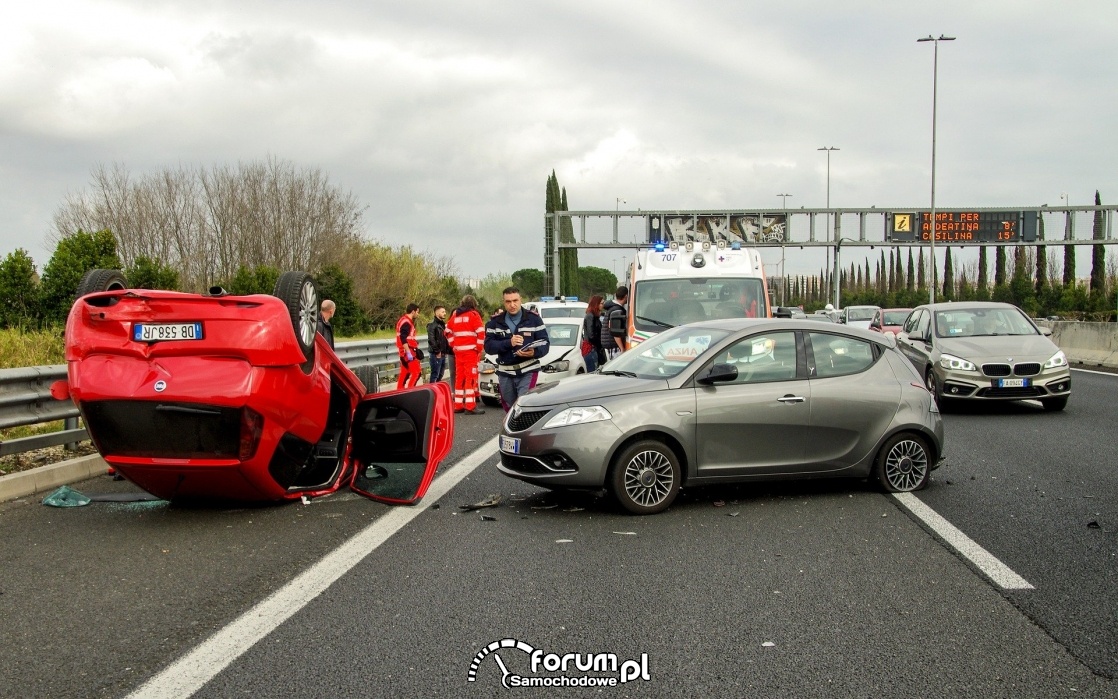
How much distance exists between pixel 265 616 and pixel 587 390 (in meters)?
3.37

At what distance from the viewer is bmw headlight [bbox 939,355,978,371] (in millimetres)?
14219

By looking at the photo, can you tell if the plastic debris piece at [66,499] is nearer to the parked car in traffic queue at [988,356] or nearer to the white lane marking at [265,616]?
A: the white lane marking at [265,616]

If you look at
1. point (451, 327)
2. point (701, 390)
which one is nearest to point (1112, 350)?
point (451, 327)

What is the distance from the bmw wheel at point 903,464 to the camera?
26.8 ft

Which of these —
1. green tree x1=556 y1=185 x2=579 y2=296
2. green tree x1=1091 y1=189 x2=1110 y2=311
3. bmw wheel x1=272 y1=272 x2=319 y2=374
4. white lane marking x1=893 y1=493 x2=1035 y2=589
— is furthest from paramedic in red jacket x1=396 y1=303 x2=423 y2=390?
green tree x1=556 y1=185 x2=579 y2=296

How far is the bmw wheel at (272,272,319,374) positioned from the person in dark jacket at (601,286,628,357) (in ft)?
24.3

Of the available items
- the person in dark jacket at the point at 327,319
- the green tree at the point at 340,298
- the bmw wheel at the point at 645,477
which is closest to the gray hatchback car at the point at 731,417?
the bmw wheel at the point at 645,477

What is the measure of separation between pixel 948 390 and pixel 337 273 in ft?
84.7

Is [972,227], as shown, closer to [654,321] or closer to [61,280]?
[654,321]

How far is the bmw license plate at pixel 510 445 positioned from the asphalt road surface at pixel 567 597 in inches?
18.4

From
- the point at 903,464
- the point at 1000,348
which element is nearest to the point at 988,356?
the point at 1000,348

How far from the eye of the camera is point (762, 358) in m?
8.00

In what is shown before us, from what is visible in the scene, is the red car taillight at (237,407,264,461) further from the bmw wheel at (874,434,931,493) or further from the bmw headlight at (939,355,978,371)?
the bmw headlight at (939,355,978,371)

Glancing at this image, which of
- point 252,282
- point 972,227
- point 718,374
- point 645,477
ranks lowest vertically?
point 645,477
